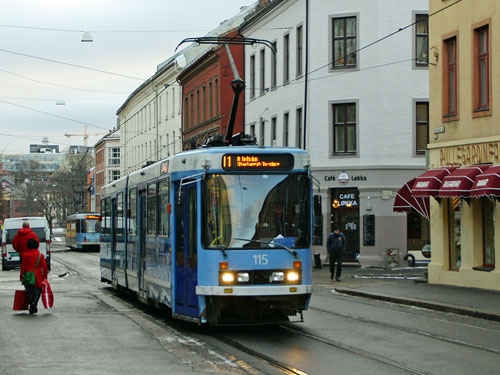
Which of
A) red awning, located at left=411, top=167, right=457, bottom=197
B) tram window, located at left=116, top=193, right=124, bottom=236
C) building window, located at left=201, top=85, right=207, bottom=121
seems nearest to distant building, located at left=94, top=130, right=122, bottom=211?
building window, located at left=201, top=85, right=207, bottom=121

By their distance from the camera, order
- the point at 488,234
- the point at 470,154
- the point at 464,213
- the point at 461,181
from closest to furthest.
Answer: the point at 461,181, the point at 488,234, the point at 470,154, the point at 464,213

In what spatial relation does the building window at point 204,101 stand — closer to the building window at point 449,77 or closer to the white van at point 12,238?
the white van at point 12,238

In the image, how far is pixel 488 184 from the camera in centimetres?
2209

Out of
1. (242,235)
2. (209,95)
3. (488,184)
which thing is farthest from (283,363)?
(209,95)

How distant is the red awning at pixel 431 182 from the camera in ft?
82.8

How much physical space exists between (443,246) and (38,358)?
1743 cm

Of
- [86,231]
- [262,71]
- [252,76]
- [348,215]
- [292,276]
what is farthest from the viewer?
[86,231]

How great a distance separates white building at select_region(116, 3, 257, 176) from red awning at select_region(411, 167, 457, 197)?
123ft

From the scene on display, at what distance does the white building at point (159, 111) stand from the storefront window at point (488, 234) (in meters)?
39.1

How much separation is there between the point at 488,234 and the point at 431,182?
2.06 meters

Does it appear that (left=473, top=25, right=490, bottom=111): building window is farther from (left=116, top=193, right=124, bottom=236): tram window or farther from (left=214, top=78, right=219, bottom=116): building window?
(left=214, top=78, right=219, bottom=116): building window

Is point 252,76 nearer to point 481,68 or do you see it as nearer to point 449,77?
point 449,77

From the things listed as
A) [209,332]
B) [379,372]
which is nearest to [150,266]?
[209,332]

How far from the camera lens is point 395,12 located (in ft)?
129
